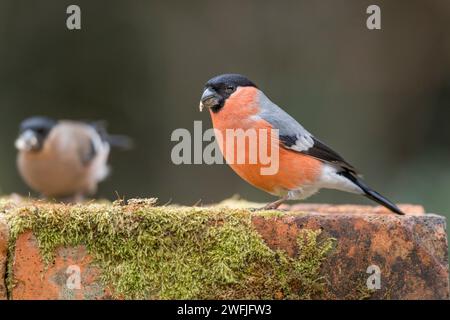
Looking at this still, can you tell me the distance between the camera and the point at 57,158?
7.37 metres

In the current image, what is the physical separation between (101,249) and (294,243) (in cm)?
84

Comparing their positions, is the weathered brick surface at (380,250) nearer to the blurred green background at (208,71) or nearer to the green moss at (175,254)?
the green moss at (175,254)

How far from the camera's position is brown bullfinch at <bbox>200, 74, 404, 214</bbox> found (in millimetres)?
4039

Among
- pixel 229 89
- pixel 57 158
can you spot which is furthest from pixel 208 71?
pixel 229 89

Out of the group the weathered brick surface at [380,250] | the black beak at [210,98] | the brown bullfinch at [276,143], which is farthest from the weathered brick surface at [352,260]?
the black beak at [210,98]

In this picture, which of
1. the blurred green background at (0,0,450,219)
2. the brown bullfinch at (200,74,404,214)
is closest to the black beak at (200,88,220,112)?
the brown bullfinch at (200,74,404,214)

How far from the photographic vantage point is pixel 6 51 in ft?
29.7

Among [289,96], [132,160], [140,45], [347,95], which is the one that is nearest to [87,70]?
[140,45]

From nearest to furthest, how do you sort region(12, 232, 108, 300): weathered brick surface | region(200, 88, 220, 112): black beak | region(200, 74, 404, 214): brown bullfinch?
region(12, 232, 108, 300): weathered brick surface → region(200, 74, 404, 214): brown bullfinch → region(200, 88, 220, 112): black beak

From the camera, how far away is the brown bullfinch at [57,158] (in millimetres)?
7328

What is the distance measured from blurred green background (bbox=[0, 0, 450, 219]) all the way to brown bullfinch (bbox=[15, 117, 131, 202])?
1.20m

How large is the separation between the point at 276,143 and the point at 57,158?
396 centimetres

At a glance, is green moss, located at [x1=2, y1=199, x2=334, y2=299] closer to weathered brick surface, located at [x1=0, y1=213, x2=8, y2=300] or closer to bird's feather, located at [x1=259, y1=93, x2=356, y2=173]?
weathered brick surface, located at [x1=0, y1=213, x2=8, y2=300]

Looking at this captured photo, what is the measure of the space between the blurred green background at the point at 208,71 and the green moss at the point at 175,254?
5357mm
